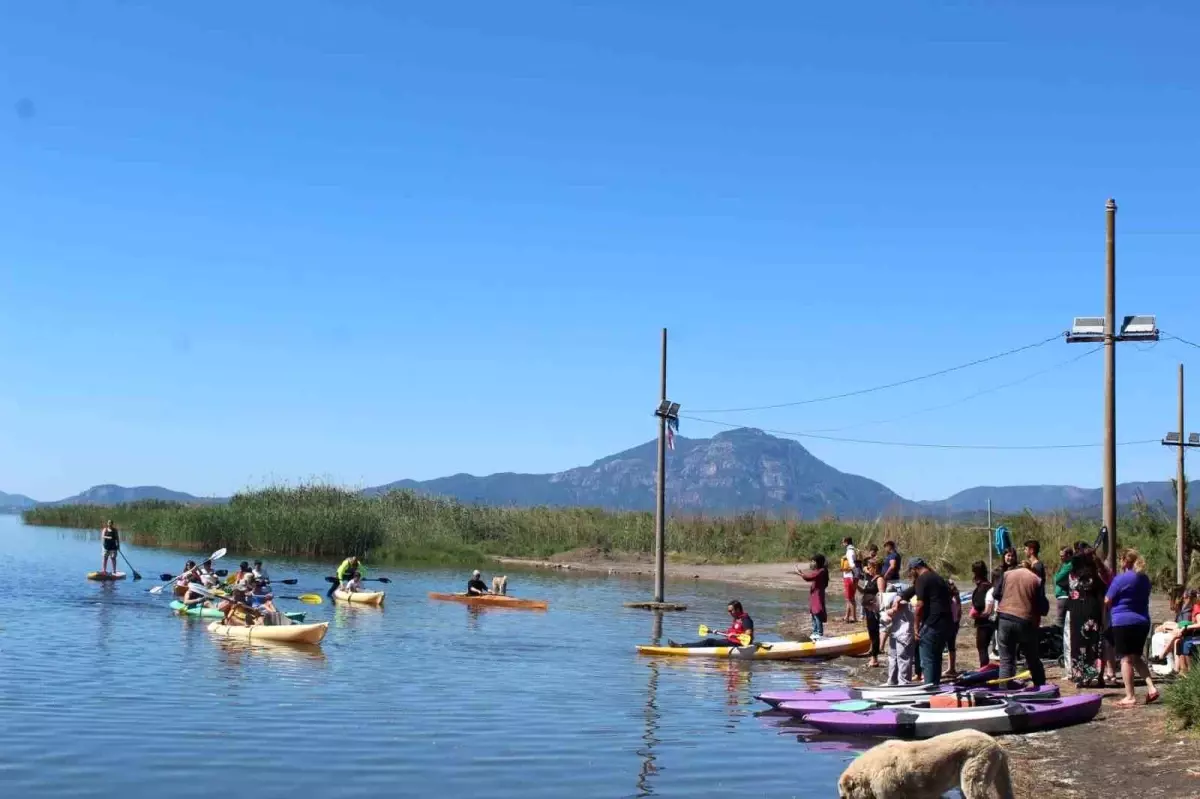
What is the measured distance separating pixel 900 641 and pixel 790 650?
19.8 ft

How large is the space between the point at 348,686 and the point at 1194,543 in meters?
24.1

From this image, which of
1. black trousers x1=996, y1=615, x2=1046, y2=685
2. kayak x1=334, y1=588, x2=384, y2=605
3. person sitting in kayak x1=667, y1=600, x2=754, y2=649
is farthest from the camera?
kayak x1=334, y1=588, x2=384, y2=605

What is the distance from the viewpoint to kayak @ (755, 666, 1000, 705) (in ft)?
51.3

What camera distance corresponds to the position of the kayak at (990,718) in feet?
46.2

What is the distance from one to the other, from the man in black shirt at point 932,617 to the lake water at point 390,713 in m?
2.12

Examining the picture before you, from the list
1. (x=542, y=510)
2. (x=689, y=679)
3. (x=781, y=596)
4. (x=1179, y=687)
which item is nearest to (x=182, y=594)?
(x=689, y=679)

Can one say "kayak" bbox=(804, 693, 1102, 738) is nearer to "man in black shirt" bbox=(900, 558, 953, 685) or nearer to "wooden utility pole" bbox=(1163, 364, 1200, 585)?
"man in black shirt" bbox=(900, 558, 953, 685)

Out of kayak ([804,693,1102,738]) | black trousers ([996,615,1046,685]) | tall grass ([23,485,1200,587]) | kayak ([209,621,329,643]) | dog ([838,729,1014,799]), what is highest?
tall grass ([23,485,1200,587])

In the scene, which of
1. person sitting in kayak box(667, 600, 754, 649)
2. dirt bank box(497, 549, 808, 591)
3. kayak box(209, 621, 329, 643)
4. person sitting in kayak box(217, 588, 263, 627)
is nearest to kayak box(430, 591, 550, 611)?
person sitting in kayak box(217, 588, 263, 627)

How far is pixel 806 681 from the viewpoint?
20.1 metres

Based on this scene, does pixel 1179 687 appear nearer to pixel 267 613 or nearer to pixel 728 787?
pixel 728 787

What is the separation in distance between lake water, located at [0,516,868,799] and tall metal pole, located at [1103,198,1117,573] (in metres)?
4.80

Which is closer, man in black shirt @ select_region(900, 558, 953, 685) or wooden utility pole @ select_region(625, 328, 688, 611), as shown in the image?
man in black shirt @ select_region(900, 558, 953, 685)

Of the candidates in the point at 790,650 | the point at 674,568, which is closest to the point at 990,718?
the point at 790,650
